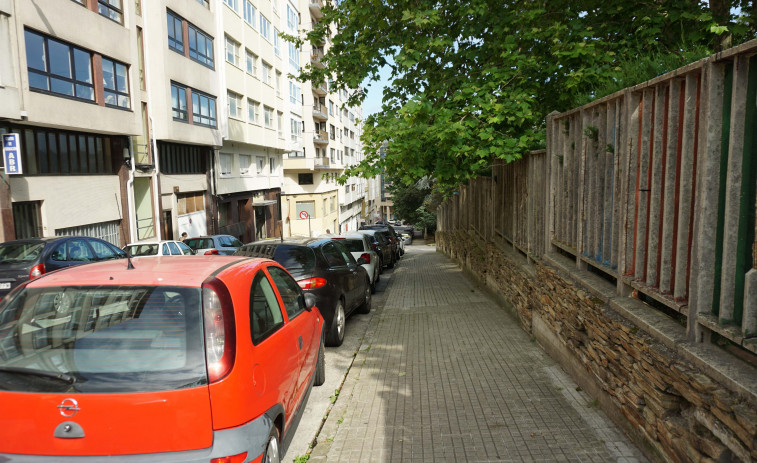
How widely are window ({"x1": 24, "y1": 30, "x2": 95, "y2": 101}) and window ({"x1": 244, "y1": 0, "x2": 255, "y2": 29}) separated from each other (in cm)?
1544

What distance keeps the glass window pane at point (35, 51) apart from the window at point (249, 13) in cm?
1734

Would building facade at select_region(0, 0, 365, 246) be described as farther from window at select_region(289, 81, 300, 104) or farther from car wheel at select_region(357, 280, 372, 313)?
car wheel at select_region(357, 280, 372, 313)

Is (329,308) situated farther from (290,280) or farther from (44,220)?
(44,220)

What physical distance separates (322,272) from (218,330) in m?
4.59

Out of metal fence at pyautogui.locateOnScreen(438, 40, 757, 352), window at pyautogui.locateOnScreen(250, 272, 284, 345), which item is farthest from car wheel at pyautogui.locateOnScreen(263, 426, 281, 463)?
metal fence at pyautogui.locateOnScreen(438, 40, 757, 352)

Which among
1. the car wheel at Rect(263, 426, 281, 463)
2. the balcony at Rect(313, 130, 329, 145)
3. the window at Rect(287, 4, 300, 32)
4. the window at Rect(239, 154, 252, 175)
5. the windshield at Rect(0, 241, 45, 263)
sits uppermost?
the window at Rect(287, 4, 300, 32)

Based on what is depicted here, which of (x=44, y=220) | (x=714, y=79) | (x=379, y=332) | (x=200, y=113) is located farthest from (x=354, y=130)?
(x=714, y=79)

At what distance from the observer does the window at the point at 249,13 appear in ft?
100

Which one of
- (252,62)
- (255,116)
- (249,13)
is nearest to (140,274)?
(255,116)

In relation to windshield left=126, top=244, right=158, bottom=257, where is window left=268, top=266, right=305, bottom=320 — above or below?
above

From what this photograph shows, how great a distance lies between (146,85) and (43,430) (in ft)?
68.3

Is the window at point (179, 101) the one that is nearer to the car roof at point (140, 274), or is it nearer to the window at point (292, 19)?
the window at point (292, 19)

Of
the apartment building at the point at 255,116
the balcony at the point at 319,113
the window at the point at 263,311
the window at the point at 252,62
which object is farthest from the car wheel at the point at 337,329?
the balcony at the point at 319,113

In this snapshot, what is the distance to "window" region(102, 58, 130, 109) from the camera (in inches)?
696
